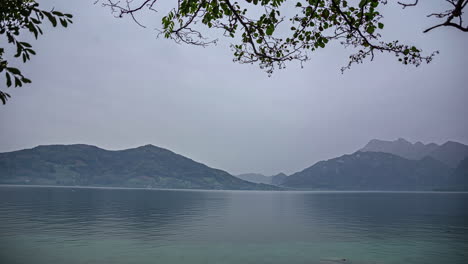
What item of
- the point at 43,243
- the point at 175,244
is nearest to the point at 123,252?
the point at 175,244

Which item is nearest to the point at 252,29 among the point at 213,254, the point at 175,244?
the point at 213,254

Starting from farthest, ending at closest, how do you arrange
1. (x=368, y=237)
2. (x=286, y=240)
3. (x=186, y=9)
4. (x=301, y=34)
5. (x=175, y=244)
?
(x=368, y=237), (x=286, y=240), (x=175, y=244), (x=301, y=34), (x=186, y=9)

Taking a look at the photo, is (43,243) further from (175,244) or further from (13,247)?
(175,244)

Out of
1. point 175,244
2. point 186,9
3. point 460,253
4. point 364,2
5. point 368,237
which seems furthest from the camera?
point 368,237

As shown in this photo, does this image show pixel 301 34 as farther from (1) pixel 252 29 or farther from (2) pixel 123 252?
(2) pixel 123 252

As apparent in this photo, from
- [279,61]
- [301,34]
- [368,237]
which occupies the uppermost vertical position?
[301,34]

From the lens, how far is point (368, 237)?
5406 centimetres

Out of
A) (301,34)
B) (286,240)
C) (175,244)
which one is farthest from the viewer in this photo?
(286,240)

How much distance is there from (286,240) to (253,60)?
4451 centimetres

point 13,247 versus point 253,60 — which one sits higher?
point 253,60

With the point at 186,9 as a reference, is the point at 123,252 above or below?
below

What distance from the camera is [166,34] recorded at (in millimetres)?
9875

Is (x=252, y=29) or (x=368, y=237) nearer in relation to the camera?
(x=252, y=29)

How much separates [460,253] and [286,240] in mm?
20971
